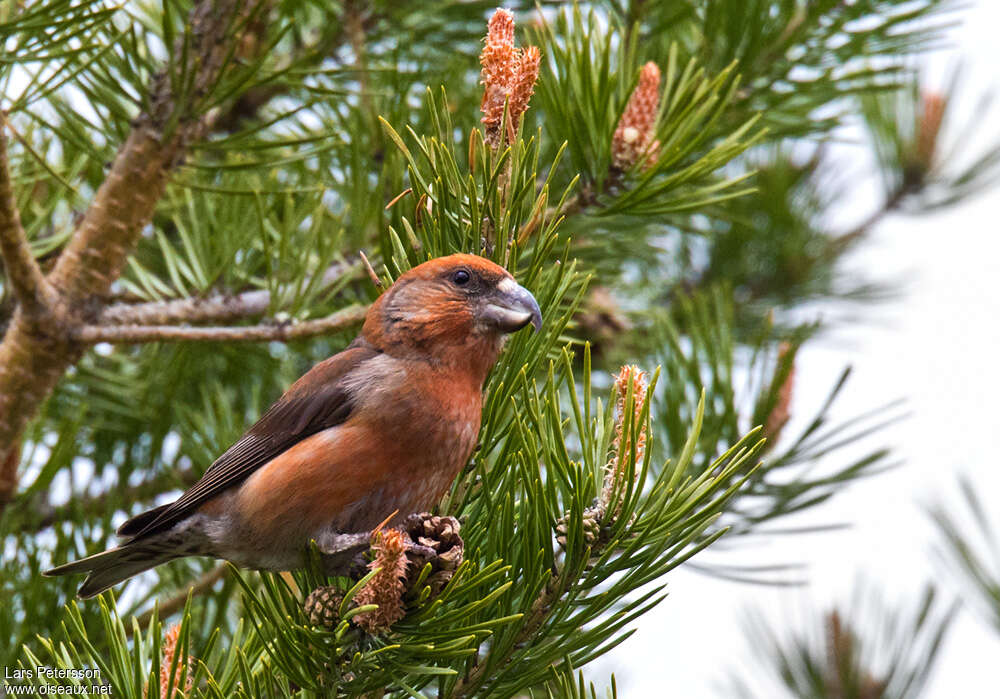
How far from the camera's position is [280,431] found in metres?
2.57

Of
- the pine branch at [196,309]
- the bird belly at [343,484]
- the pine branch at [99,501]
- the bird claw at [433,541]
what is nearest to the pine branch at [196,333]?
the pine branch at [196,309]

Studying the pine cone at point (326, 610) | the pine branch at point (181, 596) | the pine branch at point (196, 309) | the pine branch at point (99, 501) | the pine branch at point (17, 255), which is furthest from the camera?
the pine branch at point (99, 501)

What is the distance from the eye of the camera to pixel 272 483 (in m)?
2.39

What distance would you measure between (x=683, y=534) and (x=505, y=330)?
61 cm

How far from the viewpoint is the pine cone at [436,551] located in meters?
1.74

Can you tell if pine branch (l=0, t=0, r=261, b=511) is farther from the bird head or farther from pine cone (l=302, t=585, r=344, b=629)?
pine cone (l=302, t=585, r=344, b=629)

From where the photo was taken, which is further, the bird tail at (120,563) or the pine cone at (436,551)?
the bird tail at (120,563)

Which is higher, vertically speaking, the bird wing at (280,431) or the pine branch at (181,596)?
the bird wing at (280,431)

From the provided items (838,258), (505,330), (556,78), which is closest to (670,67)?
(556,78)

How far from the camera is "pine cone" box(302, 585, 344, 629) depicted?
178cm

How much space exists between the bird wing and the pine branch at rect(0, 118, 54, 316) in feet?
1.76

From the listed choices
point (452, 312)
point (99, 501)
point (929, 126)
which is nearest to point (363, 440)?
point (452, 312)

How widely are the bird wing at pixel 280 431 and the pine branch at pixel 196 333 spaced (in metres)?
0.09

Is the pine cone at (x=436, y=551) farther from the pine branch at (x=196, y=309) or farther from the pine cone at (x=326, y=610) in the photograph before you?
the pine branch at (x=196, y=309)
